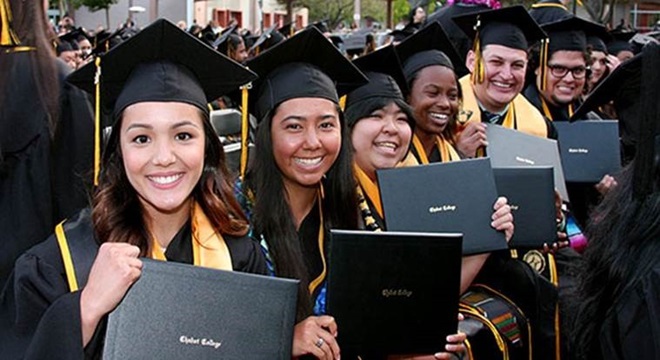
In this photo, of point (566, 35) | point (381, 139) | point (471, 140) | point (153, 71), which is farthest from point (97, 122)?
point (566, 35)

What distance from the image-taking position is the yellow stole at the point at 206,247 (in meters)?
2.36

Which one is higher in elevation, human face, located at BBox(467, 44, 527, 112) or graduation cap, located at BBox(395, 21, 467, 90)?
graduation cap, located at BBox(395, 21, 467, 90)

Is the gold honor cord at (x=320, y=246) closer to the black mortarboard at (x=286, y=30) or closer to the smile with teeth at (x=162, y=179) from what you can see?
the smile with teeth at (x=162, y=179)

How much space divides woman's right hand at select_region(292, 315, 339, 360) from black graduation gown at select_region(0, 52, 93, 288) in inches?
36.8

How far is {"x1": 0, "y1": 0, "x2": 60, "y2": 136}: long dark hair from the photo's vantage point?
8.74 ft

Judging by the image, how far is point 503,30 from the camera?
179 inches

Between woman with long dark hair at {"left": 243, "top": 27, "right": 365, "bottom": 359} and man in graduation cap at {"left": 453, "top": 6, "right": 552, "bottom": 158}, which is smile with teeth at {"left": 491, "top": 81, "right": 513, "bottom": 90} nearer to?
man in graduation cap at {"left": 453, "top": 6, "right": 552, "bottom": 158}

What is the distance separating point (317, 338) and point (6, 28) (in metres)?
1.39

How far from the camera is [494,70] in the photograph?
4.43 meters

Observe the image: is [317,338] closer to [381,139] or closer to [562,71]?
[381,139]

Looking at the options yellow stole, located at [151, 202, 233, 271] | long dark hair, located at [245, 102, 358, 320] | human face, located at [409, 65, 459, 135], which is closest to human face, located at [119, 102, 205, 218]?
yellow stole, located at [151, 202, 233, 271]

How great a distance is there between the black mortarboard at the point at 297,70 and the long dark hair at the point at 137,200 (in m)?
0.49

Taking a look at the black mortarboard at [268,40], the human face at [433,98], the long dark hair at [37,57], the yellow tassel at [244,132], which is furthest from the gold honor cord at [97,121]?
the black mortarboard at [268,40]

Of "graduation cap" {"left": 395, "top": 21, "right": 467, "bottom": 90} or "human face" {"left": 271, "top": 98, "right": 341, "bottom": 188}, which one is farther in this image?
"graduation cap" {"left": 395, "top": 21, "right": 467, "bottom": 90}
